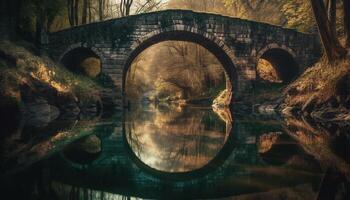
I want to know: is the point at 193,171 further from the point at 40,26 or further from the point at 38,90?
the point at 40,26

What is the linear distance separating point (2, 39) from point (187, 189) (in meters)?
13.9

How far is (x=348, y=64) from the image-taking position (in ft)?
42.9

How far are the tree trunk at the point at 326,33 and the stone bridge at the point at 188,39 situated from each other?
7.26m

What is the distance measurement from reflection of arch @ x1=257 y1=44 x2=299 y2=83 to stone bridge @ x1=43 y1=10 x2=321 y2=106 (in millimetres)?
58

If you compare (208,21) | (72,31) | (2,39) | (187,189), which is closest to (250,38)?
(208,21)

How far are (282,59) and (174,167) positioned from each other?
20.2 m

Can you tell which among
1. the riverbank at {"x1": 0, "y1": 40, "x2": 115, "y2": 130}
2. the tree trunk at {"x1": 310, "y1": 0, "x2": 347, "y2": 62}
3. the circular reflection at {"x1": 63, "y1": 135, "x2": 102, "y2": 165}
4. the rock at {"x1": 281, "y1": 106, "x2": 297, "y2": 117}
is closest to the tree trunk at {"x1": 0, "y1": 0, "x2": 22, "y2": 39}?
the riverbank at {"x1": 0, "y1": 40, "x2": 115, "y2": 130}

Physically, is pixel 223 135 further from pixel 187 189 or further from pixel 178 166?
pixel 187 189

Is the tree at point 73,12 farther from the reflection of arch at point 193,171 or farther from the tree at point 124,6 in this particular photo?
the reflection of arch at point 193,171

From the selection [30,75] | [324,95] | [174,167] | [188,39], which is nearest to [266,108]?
[324,95]

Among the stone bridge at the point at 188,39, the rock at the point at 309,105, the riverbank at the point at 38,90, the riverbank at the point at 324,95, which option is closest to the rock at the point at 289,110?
the riverbank at the point at 324,95

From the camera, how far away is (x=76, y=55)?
21.8 m

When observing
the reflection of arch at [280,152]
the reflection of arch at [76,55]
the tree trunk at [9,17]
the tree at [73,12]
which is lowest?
the reflection of arch at [280,152]

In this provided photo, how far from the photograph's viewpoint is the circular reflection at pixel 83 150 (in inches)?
202
